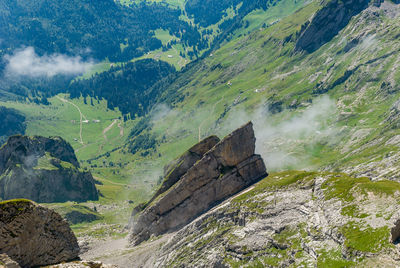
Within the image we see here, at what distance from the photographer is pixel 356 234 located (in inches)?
2692

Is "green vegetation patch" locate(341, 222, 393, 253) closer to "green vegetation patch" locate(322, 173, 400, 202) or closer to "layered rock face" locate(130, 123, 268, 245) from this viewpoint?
"green vegetation patch" locate(322, 173, 400, 202)

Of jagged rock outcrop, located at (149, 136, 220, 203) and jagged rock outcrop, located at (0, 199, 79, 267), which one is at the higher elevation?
jagged rock outcrop, located at (149, 136, 220, 203)

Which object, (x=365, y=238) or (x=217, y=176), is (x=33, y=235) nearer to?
(x=365, y=238)

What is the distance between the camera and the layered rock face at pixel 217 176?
476 feet

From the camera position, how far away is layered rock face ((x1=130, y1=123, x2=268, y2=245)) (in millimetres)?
145125

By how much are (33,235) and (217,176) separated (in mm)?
96683

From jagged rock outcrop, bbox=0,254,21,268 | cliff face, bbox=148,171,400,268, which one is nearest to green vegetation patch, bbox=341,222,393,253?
cliff face, bbox=148,171,400,268

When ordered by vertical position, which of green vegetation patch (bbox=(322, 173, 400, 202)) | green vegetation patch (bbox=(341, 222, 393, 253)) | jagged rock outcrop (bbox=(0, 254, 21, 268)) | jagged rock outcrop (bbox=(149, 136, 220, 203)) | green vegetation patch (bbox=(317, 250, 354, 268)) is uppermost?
jagged rock outcrop (bbox=(149, 136, 220, 203))

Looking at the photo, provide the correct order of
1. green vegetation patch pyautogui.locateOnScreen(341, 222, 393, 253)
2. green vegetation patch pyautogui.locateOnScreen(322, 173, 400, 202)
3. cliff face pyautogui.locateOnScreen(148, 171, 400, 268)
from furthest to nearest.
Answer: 1. green vegetation patch pyautogui.locateOnScreen(322, 173, 400, 202)
2. cliff face pyautogui.locateOnScreen(148, 171, 400, 268)
3. green vegetation patch pyautogui.locateOnScreen(341, 222, 393, 253)

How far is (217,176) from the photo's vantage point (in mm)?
147125

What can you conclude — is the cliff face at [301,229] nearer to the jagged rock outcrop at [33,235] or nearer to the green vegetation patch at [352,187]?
the green vegetation patch at [352,187]

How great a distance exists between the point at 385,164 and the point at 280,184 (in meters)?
118

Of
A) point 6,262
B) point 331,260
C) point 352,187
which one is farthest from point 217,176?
point 6,262

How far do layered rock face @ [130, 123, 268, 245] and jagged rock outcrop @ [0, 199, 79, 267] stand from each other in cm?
8641
